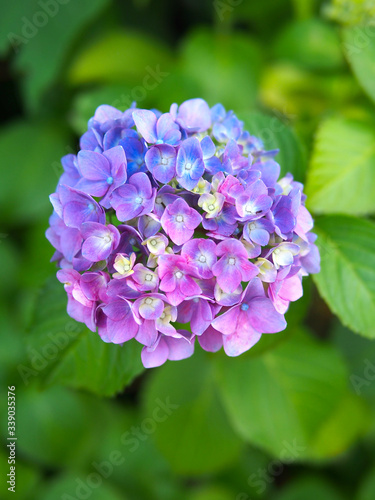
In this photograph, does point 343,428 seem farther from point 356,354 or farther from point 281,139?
point 281,139

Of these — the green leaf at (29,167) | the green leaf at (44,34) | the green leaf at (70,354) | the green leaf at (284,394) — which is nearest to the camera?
the green leaf at (70,354)

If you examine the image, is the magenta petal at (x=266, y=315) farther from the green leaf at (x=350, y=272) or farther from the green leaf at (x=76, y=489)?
the green leaf at (x=76, y=489)

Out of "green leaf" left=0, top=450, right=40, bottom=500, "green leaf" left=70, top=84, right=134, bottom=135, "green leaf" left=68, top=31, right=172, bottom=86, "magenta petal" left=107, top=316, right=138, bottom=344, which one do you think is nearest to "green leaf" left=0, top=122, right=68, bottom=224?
"green leaf" left=68, top=31, right=172, bottom=86

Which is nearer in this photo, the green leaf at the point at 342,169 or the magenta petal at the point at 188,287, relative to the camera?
the magenta petal at the point at 188,287

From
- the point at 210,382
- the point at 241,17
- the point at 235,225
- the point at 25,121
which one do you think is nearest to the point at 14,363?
the point at 210,382

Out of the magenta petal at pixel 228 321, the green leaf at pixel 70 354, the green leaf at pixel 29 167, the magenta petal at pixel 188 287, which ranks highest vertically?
the magenta petal at pixel 188 287
